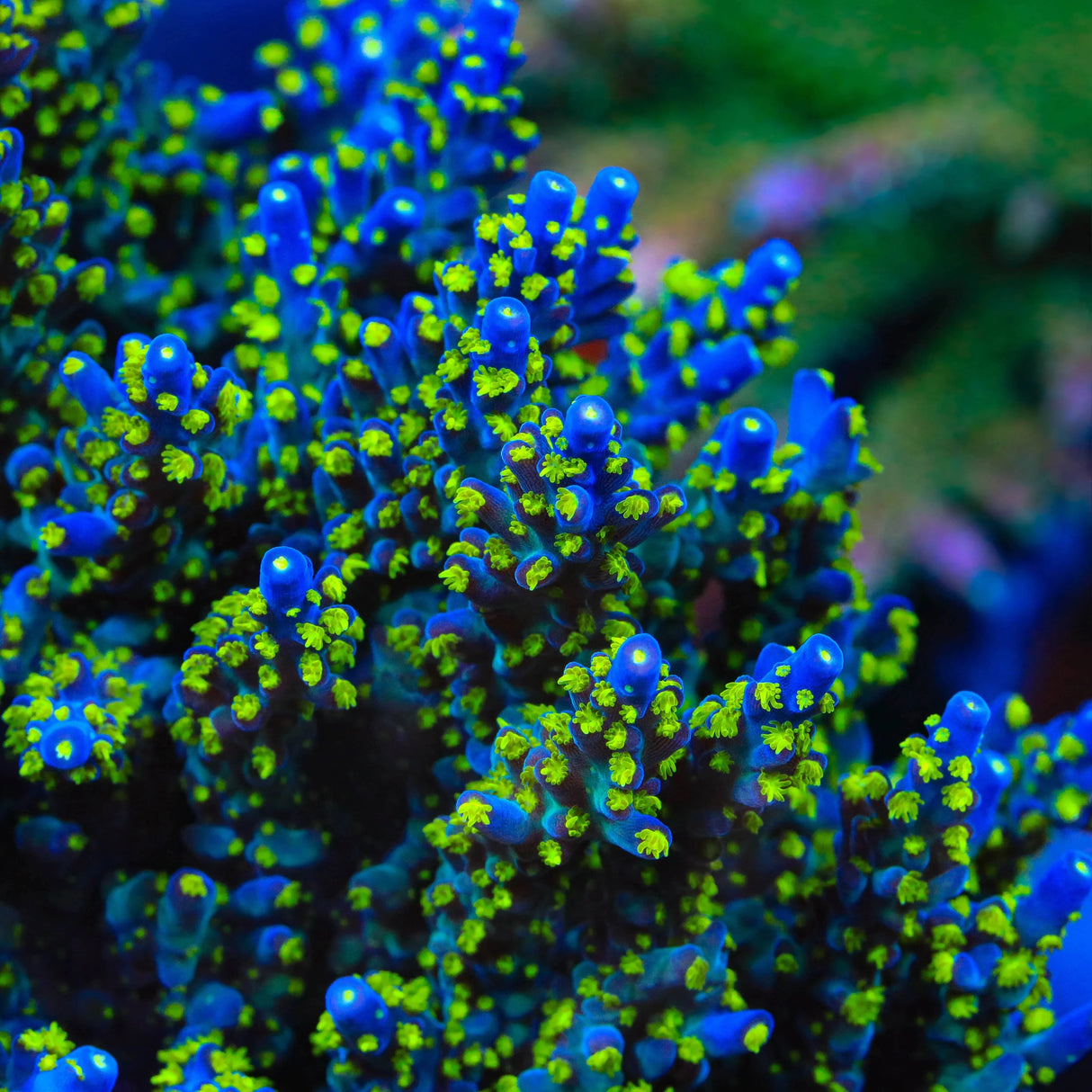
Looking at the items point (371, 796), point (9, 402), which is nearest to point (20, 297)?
point (9, 402)

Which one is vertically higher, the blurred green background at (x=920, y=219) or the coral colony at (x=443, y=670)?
the blurred green background at (x=920, y=219)

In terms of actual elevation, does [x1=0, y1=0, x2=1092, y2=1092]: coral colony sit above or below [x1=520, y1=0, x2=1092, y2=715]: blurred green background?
below

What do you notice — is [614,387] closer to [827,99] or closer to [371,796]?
[371,796]

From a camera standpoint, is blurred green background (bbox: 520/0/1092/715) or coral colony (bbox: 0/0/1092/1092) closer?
coral colony (bbox: 0/0/1092/1092)

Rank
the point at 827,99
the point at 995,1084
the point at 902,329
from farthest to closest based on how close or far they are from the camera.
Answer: the point at 827,99
the point at 902,329
the point at 995,1084
